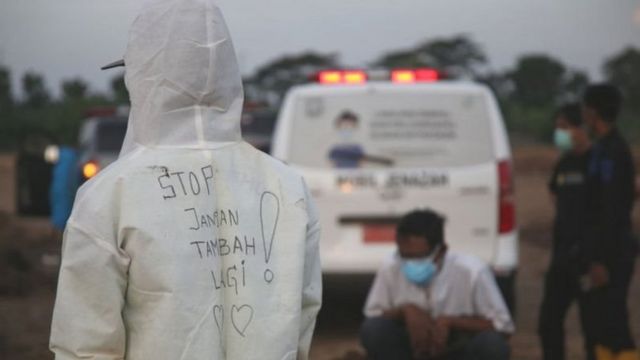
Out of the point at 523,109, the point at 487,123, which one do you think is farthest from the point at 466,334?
the point at 523,109

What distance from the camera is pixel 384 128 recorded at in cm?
857

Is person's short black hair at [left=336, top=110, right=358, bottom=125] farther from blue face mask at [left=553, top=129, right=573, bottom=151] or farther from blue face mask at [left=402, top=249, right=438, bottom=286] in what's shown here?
blue face mask at [left=402, top=249, right=438, bottom=286]

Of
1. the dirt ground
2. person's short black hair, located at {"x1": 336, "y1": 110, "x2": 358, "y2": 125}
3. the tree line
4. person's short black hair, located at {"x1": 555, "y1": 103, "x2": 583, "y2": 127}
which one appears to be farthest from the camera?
the tree line

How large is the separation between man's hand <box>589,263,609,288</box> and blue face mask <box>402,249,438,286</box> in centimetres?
90

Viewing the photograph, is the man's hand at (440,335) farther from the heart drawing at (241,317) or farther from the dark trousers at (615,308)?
the heart drawing at (241,317)

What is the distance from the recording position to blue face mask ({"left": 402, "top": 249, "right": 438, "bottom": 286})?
5945 millimetres

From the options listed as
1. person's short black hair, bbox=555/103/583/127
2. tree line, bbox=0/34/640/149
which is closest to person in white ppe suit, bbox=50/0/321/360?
person's short black hair, bbox=555/103/583/127

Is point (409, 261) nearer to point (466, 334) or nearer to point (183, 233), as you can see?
point (466, 334)

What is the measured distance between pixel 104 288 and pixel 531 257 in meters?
13.9

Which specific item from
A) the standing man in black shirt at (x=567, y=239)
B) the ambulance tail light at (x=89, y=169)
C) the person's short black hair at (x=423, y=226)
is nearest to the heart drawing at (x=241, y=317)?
the person's short black hair at (x=423, y=226)

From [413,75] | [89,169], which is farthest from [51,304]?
[413,75]

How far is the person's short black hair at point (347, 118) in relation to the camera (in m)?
8.58

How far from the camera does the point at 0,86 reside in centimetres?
973

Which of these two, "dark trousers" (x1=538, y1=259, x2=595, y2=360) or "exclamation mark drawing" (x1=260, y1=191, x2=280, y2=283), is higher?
"exclamation mark drawing" (x1=260, y1=191, x2=280, y2=283)
